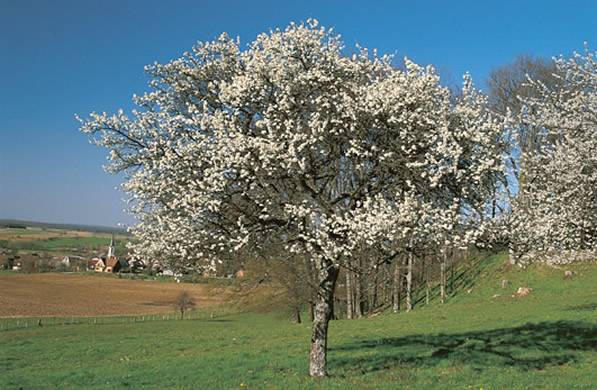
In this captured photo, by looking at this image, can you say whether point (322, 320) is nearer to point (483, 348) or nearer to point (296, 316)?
point (483, 348)

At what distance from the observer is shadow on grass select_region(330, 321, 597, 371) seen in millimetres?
16281

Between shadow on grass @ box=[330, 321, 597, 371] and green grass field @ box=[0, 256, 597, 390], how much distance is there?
0.04m

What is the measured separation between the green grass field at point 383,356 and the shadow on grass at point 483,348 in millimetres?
37

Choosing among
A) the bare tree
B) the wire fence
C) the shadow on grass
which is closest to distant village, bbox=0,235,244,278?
the wire fence

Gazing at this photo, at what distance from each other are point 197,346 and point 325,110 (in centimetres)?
Answer: 1751

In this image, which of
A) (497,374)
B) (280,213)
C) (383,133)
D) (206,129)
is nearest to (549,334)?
(497,374)

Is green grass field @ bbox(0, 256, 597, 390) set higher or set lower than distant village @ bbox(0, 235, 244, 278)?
lower

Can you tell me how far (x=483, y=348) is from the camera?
59.8 feet

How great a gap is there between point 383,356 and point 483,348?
3.91 m

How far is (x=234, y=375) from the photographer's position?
52.6 ft

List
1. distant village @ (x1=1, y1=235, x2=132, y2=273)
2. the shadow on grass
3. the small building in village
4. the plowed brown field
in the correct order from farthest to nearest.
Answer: the small building in village → distant village @ (x1=1, y1=235, x2=132, y2=273) → the plowed brown field → the shadow on grass

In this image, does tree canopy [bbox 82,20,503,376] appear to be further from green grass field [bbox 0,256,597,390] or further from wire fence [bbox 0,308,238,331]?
wire fence [bbox 0,308,238,331]

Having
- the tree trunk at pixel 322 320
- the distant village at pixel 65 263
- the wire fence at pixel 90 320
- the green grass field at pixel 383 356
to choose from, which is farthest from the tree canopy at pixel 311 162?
the distant village at pixel 65 263

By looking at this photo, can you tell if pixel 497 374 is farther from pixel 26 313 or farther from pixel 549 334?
pixel 26 313
